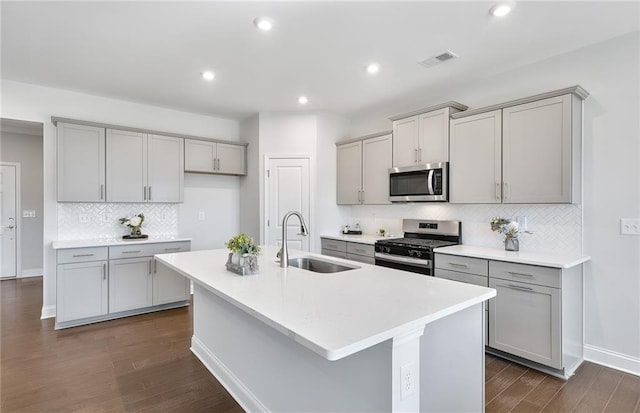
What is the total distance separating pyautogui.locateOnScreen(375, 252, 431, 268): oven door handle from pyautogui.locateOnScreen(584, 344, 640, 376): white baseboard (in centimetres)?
143

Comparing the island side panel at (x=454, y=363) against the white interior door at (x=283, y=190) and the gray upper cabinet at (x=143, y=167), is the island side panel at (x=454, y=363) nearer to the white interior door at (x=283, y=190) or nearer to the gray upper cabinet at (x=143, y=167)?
the white interior door at (x=283, y=190)

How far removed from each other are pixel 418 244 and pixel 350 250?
1029 mm

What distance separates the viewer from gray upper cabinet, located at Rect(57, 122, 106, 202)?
3.71m

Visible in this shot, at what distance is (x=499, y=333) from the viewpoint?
2809 mm

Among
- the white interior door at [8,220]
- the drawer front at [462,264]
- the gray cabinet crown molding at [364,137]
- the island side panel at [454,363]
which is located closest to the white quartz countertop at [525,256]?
the drawer front at [462,264]

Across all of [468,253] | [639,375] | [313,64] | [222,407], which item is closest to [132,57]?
[313,64]

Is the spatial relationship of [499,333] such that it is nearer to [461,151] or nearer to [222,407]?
[461,151]

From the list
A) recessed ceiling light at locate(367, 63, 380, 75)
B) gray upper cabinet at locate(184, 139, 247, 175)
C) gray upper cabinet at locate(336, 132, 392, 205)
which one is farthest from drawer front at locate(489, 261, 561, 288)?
gray upper cabinet at locate(184, 139, 247, 175)

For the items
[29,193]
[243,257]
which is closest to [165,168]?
[243,257]

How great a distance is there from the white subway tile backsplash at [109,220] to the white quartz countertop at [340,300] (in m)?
2.51

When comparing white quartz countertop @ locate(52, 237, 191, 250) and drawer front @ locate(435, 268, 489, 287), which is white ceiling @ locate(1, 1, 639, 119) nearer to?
white quartz countertop @ locate(52, 237, 191, 250)

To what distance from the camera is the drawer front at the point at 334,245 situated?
438 cm

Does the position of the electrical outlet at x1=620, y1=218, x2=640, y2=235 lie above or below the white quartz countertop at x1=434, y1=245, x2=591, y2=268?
above

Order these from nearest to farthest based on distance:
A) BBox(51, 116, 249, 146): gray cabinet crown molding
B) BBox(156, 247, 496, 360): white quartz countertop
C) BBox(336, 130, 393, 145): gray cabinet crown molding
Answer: BBox(156, 247, 496, 360): white quartz countertop → BBox(51, 116, 249, 146): gray cabinet crown molding → BBox(336, 130, 393, 145): gray cabinet crown molding
